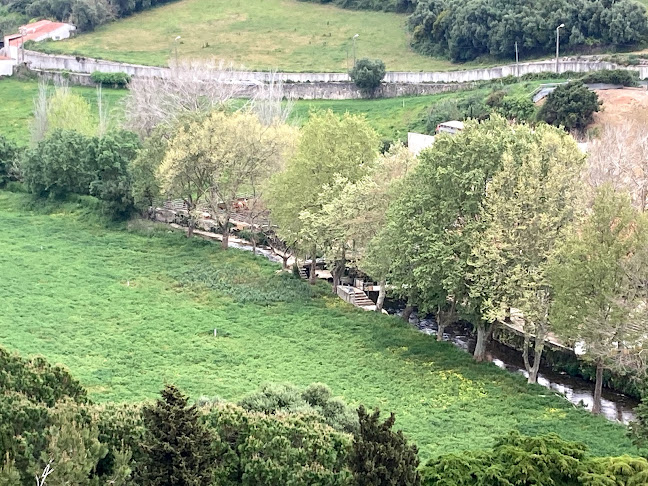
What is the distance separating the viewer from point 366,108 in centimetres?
8338

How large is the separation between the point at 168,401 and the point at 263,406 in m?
5.17

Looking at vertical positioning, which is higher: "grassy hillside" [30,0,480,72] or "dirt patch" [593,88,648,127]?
"grassy hillside" [30,0,480,72]

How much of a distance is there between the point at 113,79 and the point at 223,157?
4046cm

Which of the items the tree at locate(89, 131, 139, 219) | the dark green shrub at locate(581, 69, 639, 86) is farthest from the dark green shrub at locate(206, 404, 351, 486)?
the dark green shrub at locate(581, 69, 639, 86)

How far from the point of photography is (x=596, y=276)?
1368 inches

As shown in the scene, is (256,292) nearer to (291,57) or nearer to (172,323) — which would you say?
(172,323)

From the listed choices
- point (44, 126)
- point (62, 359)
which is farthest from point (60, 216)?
point (62, 359)

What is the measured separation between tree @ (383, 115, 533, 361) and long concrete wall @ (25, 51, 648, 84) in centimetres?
3887

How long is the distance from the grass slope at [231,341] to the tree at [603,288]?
8.07ft

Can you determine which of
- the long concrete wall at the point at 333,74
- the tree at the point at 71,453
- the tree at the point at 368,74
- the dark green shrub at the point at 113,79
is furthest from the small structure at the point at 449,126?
the tree at the point at 71,453

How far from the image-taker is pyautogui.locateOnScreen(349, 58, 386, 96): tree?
85.1 metres

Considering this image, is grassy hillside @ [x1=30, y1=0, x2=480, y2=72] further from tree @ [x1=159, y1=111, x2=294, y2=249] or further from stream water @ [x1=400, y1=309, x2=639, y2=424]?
stream water @ [x1=400, y1=309, x2=639, y2=424]

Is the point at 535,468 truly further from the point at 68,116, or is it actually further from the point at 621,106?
the point at 68,116

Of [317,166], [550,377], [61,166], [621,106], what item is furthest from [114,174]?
[621,106]
